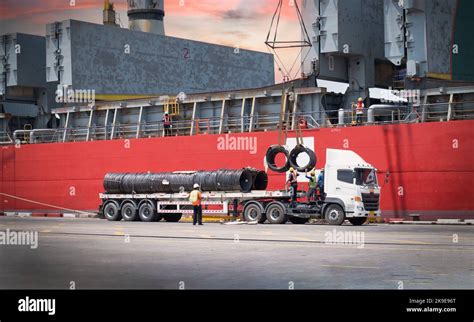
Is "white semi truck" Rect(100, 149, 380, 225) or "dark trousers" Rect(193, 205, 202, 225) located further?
"dark trousers" Rect(193, 205, 202, 225)

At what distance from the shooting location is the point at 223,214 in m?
36.3

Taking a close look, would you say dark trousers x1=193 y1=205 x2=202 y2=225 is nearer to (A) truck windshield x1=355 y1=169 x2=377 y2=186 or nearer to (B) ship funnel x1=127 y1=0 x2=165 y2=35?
(A) truck windshield x1=355 y1=169 x2=377 y2=186

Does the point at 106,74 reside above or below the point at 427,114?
above

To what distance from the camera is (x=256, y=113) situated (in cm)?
4181

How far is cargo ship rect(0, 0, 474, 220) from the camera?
34.5 meters

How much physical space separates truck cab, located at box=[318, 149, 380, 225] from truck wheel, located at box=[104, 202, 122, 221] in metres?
11.5

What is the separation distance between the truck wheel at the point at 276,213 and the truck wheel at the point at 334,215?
6.83ft

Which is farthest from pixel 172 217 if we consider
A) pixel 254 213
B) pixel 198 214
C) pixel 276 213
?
pixel 276 213

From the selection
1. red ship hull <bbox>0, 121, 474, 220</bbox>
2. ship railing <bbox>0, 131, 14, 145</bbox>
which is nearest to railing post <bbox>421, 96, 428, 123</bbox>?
red ship hull <bbox>0, 121, 474, 220</bbox>

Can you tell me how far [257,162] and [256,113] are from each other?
3.87 meters

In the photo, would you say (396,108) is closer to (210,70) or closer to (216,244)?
(216,244)

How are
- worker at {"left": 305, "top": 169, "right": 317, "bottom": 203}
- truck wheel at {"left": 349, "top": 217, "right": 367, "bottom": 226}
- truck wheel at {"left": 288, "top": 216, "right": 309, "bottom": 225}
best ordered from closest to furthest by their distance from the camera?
truck wheel at {"left": 349, "top": 217, "right": 367, "bottom": 226}, worker at {"left": 305, "top": 169, "right": 317, "bottom": 203}, truck wheel at {"left": 288, "top": 216, "right": 309, "bottom": 225}
